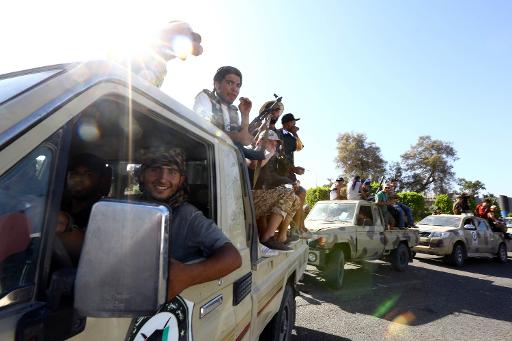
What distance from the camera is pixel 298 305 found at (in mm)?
6066

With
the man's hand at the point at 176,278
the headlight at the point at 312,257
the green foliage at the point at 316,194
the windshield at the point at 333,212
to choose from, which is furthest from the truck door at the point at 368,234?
the green foliage at the point at 316,194

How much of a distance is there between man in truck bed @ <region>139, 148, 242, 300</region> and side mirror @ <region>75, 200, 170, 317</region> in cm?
38

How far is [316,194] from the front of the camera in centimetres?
2164

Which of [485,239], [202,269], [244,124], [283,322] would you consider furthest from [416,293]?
[202,269]

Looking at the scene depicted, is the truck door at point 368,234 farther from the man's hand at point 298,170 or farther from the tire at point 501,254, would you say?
the tire at point 501,254

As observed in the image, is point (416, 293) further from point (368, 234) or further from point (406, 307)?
point (368, 234)

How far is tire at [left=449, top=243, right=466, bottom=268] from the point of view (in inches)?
428

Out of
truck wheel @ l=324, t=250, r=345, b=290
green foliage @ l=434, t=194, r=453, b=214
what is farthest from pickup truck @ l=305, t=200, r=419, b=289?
green foliage @ l=434, t=194, r=453, b=214

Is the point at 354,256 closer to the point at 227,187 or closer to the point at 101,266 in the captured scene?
the point at 227,187

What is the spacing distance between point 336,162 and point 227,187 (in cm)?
4071

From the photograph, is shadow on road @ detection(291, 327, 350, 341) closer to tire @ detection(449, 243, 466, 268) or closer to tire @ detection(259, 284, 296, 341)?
tire @ detection(259, 284, 296, 341)

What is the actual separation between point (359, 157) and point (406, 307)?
35.7 m

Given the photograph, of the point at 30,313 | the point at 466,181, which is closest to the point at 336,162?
the point at 466,181

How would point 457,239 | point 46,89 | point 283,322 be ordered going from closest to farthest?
point 46,89 → point 283,322 → point 457,239
